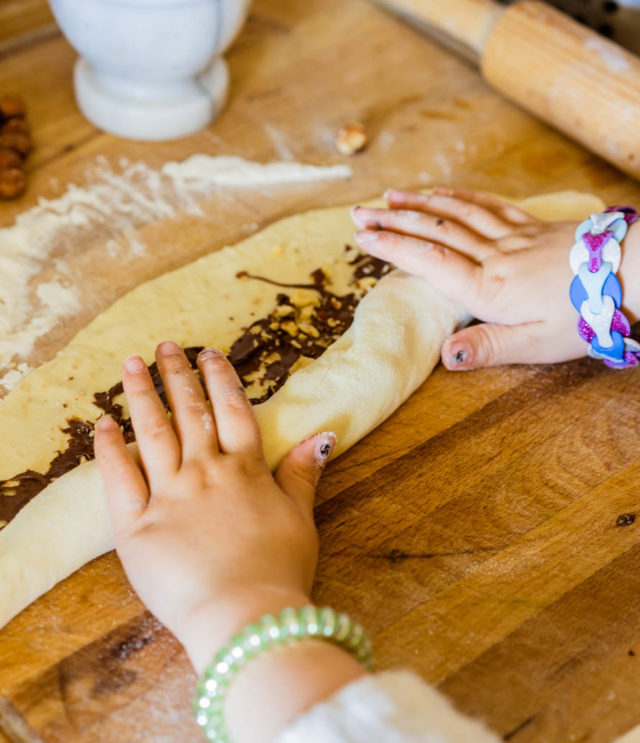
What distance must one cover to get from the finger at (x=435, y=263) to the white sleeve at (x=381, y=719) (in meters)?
0.64

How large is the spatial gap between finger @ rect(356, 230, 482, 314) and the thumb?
1.9 inches

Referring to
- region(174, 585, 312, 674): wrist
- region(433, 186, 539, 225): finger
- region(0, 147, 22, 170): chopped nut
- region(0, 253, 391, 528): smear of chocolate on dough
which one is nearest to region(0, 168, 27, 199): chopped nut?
region(0, 147, 22, 170): chopped nut

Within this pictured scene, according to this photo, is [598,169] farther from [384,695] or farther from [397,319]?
[384,695]

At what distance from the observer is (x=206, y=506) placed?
33.7 inches

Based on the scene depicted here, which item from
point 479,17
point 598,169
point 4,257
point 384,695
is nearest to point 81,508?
point 384,695

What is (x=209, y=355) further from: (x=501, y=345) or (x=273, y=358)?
(x=501, y=345)

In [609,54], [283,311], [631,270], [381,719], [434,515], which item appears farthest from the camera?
[609,54]

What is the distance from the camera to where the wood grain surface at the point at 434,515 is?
0.84 meters

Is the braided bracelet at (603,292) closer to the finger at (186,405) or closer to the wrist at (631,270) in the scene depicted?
the wrist at (631,270)

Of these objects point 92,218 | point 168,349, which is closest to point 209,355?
point 168,349

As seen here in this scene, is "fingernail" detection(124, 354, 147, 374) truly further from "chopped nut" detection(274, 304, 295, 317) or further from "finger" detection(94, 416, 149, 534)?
"chopped nut" detection(274, 304, 295, 317)

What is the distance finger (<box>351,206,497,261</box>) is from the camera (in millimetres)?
1222

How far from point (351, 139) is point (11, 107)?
62cm

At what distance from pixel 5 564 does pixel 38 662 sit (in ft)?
0.36
